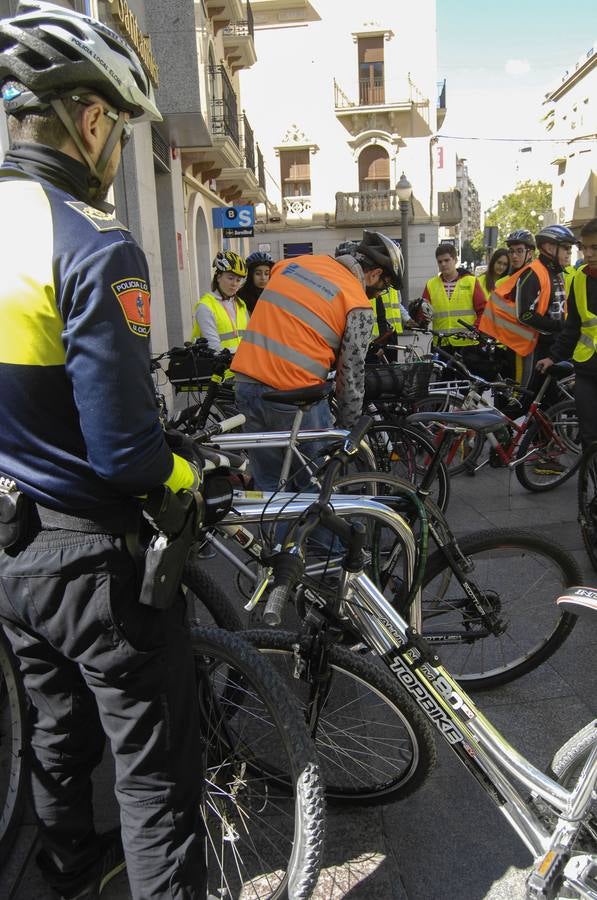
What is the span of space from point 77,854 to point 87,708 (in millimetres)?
492

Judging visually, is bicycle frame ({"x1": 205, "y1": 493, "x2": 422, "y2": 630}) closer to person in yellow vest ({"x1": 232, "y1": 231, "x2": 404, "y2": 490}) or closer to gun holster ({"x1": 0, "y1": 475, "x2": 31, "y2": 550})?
gun holster ({"x1": 0, "y1": 475, "x2": 31, "y2": 550})

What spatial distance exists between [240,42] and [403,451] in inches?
697

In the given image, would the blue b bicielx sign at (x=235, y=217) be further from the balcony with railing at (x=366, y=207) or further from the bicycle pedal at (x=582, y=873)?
the balcony with railing at (x=366, y=207)

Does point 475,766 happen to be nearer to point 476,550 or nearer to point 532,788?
point 532,788

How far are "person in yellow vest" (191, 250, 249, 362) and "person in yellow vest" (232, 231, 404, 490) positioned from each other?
8.66 ft

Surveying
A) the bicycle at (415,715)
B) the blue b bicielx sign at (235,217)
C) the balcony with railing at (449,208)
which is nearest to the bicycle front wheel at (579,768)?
the bicycle at (415,715)

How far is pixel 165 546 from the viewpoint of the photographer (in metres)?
1.57

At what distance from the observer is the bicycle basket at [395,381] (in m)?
4.68

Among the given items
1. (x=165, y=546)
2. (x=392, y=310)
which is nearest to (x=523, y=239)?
(x=392, y=310)

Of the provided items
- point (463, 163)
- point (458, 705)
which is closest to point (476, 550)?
point (458, 705)

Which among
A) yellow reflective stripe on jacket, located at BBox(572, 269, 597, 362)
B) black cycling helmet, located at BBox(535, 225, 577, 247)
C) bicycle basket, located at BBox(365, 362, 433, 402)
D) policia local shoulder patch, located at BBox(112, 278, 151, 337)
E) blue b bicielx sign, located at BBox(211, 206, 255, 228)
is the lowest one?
bicycle basket, located at BBox(365, 362, 433, 402)

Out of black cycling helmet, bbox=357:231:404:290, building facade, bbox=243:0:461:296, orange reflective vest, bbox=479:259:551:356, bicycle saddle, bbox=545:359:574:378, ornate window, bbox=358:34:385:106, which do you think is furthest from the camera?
ornate window, bbox=358:34:385:106

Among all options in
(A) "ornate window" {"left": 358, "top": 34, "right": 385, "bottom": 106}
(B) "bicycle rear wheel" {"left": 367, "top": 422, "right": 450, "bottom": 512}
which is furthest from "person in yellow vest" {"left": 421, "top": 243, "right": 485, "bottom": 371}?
(A) "ornate window" {"left": 358, "top": 34, "right": 385, "bottom": 106}

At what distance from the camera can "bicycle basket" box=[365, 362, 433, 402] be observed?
15.4ft
